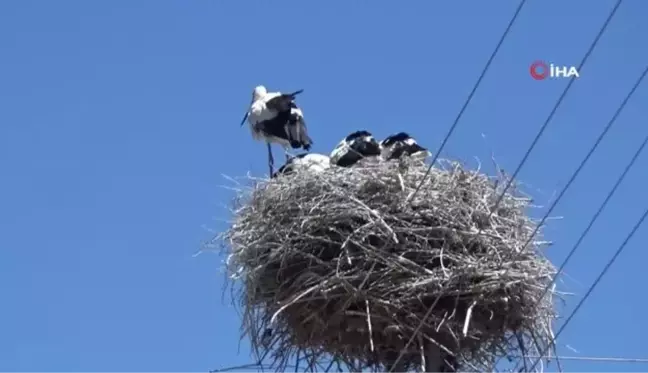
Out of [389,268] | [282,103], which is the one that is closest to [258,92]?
[282,103]

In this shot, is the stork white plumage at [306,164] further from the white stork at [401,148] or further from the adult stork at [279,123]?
the adult stork at [279,123]

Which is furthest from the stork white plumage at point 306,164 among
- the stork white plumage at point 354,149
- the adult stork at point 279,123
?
the adult stork at point 279,123

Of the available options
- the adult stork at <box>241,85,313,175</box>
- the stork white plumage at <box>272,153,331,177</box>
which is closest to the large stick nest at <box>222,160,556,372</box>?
the stork white plumage at <box>272,153,331,177</box>

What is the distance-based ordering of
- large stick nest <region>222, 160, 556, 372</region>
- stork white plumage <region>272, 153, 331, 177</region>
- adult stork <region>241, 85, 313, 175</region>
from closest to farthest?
1. large stick nest <region>222, 160, 556, 372</region>
2. stork white plumage <region>272, 153, 331, 177</region>
3. adult stork <region>241, 85, 313, 175</region>

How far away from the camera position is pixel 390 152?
33.1ft

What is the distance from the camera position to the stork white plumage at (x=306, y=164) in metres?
9.87

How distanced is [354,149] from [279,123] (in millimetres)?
2089

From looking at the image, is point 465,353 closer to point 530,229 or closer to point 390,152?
point 530,229

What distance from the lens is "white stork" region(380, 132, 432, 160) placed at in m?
9.98

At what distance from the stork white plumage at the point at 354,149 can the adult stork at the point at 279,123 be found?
1604mm

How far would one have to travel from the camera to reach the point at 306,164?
998 centimetres

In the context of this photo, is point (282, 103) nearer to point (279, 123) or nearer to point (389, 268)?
point (279, 123)

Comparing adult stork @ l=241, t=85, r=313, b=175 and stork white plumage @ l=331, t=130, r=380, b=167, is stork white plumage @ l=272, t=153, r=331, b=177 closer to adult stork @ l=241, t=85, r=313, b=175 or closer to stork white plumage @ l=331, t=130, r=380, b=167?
stork white plumage @ l=331, t=130, r=380, b=167

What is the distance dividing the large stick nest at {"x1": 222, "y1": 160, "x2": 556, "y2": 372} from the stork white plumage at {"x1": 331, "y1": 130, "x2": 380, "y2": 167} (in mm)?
387
